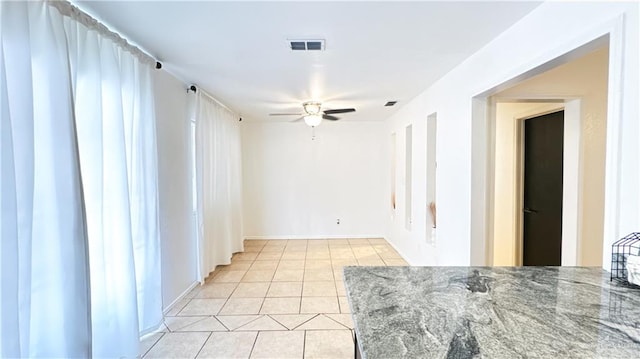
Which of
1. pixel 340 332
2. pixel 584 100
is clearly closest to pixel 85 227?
pixel 340 332

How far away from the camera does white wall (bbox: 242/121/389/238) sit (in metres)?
6.86

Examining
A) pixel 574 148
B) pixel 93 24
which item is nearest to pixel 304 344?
pixel 93 24

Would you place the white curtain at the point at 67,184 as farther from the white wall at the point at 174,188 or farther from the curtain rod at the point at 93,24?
the white wall at the point at 174,188

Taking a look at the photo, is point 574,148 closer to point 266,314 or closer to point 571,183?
point 571,183

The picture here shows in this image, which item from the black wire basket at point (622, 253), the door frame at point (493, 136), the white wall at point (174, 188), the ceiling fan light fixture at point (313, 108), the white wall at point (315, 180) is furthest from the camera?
the white wall at point (315, 180)

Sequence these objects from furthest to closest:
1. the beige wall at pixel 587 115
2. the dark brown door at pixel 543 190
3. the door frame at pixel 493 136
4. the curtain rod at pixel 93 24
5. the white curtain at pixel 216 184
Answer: the white curtain at pixel 216 184 < the dark brown door at pixel 543 190 < the beige wall at pixel 587 115 < the curtain rod at pixel 93 24 < the door frame at pixel 493 136

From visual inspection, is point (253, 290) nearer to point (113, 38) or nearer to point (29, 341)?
point (29, 341)

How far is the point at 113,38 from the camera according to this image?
2.27m

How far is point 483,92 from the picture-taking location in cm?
271

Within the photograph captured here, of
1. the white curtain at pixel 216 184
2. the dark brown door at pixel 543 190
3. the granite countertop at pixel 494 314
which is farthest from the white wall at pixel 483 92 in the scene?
the white curtain at pixel 216 184

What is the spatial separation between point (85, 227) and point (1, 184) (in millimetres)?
519

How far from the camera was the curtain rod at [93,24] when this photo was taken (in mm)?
1791

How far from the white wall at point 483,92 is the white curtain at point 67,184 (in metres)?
2.69

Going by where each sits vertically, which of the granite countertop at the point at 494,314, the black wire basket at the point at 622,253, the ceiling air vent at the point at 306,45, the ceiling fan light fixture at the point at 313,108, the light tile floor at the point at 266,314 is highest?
the ceiling air vent at the point at 306,45
